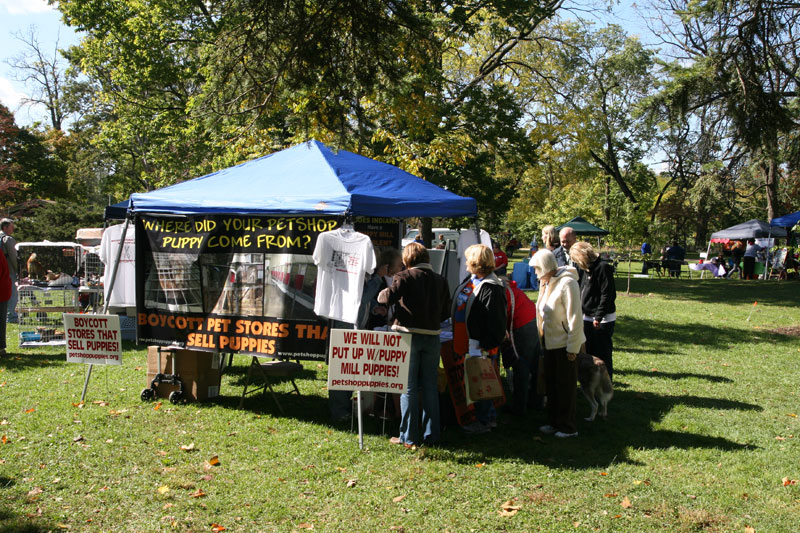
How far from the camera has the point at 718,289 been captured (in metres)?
22.2

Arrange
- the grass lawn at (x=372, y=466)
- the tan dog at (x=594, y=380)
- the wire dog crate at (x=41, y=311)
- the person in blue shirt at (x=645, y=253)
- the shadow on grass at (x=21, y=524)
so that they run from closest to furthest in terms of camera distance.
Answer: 1. the shadow on grass at (x=21, y=524)
2. the grass lawn at (x=372, y=466)
3. the tan dog at (x=594, y=380)
4. the wire dog crate at (x=41, y=311)
5. the person in blue shirt at (x=645, y=253)

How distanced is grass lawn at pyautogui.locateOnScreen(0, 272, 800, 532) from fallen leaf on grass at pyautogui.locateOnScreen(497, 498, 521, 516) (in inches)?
0.6

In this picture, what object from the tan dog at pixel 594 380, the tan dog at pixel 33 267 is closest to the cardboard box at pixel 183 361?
the tan dog at pixel 594 380

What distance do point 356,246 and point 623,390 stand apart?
13.8 feet

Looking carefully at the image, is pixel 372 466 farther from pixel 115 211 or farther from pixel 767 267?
pixel 767 267

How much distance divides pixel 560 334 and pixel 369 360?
1.83 m

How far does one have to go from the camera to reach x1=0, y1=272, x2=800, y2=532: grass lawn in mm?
4207

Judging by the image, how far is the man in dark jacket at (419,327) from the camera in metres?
5.48

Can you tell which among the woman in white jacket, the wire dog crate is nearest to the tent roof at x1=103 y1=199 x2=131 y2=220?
the wire dog crate


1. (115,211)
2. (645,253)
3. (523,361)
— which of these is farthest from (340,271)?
(645,253)

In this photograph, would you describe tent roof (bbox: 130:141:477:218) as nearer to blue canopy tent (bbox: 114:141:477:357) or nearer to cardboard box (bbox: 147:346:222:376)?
blue canopy tent (bbox: 114:141:477:357)

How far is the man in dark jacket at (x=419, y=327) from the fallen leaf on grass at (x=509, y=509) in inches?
51.1

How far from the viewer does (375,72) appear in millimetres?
7391

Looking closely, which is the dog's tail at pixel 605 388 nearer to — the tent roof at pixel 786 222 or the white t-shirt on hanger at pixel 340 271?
the white t-shirt on hanger at pixel 340 271
